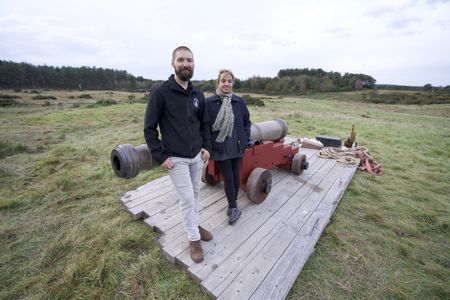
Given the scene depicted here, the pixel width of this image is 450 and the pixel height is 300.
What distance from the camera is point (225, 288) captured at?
186cm

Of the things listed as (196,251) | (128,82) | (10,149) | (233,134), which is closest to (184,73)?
(233,134)

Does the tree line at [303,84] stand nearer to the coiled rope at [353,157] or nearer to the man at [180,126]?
the coiled rope at [353,157]

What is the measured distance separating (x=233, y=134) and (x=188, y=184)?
78 centimetres

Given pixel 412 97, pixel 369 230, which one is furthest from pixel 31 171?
pixel 412 97

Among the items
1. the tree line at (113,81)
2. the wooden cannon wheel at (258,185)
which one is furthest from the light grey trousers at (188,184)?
the tree line at (113,81)

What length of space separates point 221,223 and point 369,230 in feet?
6.09

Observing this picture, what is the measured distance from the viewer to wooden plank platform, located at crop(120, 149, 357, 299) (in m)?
1.93

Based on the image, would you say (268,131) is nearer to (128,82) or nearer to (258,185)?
(258,185)

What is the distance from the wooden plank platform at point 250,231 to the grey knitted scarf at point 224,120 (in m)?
1.06

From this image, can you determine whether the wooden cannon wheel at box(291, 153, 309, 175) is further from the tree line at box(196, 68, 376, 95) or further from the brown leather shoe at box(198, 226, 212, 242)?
the tree line at box(196, 68, 376, 95)

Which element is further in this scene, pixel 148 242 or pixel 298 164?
pixel 298 164

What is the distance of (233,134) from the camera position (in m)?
2.41

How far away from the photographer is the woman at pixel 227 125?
2309 millimetres

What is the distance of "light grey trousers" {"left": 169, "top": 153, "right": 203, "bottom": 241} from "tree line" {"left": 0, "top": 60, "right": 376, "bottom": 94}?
41585mm
